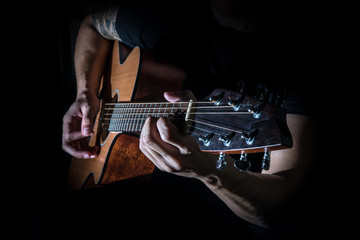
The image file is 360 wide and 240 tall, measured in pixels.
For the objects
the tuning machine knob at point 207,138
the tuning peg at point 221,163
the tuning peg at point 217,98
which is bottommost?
the tuning peg at point 221,163

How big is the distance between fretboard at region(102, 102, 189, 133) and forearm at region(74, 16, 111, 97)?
0.31 meters

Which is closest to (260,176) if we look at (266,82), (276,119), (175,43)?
(276,119)

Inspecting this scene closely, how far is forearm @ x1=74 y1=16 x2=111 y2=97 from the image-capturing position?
5.11ft

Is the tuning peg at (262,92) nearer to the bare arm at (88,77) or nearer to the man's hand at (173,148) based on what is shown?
the man's hand at (173,148)

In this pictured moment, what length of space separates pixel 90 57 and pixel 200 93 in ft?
2.96

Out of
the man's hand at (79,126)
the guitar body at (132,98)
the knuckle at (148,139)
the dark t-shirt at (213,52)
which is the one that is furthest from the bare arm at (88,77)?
the knuckle at (148,139)

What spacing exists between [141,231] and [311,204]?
92 centimetres

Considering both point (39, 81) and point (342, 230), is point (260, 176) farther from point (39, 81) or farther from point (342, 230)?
point (39, 81)

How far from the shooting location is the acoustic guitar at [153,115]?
0.63m

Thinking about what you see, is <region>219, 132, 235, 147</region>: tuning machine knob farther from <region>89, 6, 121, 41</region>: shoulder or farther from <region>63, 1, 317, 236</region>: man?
<region>89, 6, 121, 41</region>: shoulder

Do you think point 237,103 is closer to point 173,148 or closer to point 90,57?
point 173,148

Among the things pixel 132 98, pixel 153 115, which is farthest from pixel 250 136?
pixel 132 98

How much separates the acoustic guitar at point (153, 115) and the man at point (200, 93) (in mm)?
70

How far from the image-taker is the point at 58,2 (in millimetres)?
2289
